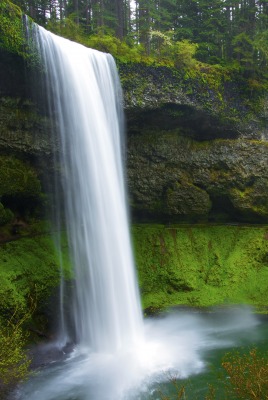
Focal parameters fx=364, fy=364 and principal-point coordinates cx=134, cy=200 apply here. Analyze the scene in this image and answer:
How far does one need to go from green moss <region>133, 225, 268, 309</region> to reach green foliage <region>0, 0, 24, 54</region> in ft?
37.2

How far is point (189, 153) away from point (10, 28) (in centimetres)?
1090

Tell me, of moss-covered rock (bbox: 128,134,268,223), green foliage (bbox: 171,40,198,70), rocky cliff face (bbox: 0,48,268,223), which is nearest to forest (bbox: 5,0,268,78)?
green foliage (bbox: 171,40,198,70)

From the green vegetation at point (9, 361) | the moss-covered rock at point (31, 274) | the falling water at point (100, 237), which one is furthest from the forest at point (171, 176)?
the green vegetation at point (9, 361)

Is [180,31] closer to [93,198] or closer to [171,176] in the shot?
[171,176]

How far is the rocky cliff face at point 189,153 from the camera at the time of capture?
55.8 ft

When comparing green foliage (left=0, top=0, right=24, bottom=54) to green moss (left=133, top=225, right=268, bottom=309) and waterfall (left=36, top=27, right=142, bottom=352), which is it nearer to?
waterfall (left=36, top=27, right=142, bottom=352)

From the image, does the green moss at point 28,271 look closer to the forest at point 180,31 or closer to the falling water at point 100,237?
the falling water at point 100,237

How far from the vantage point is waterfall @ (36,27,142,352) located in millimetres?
14203

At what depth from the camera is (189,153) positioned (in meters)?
19.8

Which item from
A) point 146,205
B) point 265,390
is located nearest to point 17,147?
point 146,205

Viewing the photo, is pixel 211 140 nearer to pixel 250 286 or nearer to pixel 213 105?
pixel 213 105

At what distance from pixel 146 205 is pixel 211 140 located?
5.07 meters

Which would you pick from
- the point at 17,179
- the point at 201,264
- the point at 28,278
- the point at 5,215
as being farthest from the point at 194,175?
the point at 28,278

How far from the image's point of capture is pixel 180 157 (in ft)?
64.8
